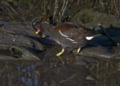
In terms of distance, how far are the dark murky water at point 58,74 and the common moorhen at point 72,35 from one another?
2.43 feet

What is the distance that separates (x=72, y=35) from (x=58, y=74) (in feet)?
4.61

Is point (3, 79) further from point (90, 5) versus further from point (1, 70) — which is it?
point (90, 5)

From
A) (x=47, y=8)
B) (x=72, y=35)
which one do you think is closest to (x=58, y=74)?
(x=72, y=35)

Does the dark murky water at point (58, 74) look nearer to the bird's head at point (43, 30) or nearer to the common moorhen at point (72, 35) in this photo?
the common moorhen at point (72, 35)

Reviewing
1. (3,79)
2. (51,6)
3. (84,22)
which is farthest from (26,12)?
(3,79)

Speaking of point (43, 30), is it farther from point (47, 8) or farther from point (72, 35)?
point (47, 8)

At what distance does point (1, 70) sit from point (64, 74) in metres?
1.39

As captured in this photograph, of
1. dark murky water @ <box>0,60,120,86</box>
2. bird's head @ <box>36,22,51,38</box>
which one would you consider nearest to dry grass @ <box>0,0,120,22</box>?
bird's head @ <box>36,22,51,38</box>

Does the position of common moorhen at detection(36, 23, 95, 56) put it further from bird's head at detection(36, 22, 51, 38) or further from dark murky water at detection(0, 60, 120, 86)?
dark murky water at detection(0, 60, 120, 86)

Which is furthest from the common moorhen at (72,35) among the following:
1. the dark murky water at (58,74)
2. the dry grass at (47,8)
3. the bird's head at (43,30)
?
the dry grass at (47,8)

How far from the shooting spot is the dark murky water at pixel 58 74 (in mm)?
4652

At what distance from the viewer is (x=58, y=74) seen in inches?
201

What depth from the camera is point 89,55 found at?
6.36 metres

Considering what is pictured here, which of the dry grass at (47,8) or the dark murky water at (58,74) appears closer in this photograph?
the dark murky water at (58,74)
